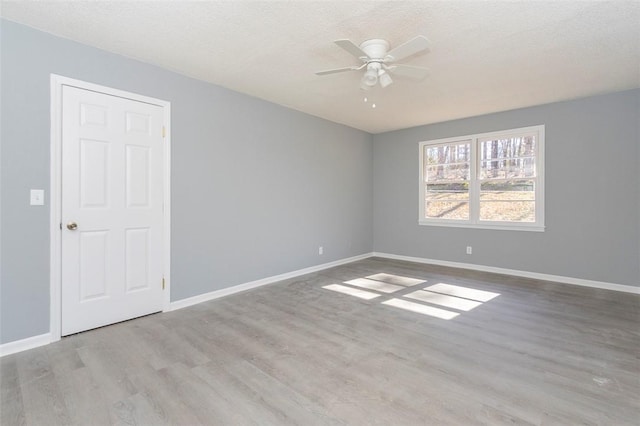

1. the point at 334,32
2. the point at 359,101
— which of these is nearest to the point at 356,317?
the point at 334,32

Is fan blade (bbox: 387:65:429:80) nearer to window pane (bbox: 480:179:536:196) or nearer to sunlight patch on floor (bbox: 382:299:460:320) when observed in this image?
sunlight patch on floor (bbox: 382:299:460:320)

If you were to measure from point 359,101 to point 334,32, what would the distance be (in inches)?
72.8

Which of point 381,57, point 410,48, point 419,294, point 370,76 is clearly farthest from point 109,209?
point 419,294

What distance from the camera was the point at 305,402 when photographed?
178 centimetres

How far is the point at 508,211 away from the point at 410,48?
146 inches

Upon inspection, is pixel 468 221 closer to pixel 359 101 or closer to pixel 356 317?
pixel 359 101

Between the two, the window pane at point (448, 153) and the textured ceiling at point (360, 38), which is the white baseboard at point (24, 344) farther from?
the window pane at point (448, 153)

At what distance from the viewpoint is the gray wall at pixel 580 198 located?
3.92 m

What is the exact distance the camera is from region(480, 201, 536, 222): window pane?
4.69 m

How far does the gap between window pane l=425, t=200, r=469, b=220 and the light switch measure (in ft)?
18.0

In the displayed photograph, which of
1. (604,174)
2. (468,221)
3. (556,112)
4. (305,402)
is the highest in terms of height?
(556,112)

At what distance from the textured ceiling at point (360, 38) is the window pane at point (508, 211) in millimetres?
1676

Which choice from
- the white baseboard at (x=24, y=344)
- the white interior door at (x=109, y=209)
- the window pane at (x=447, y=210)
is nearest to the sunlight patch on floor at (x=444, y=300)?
the window pane at (x=447, y=210)

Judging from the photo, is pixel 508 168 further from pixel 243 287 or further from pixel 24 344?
pixel 24 344
